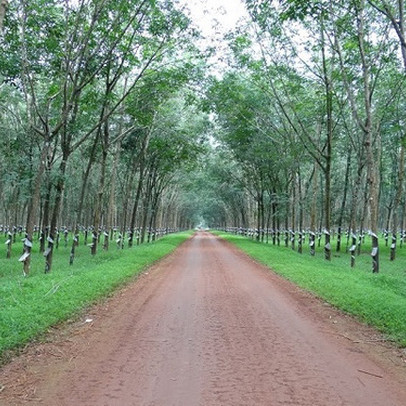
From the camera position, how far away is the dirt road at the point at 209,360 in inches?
169

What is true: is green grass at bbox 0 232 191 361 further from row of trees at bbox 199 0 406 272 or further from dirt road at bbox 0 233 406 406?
row of trees at bbox 199 0 406 272

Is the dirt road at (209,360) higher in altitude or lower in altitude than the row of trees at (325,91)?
lower

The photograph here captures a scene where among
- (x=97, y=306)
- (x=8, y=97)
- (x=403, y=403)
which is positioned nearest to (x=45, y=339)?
(x=97, y=306)

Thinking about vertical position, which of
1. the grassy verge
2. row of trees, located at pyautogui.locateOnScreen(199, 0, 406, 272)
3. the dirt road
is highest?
row of trees, located at pyautogui.locateOnScreen(199, 0, 406, 272)

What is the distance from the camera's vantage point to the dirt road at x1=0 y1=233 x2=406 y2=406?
14.1 ft

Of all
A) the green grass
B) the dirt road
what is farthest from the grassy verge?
the green grass

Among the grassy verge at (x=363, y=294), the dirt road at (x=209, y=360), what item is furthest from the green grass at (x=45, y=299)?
the grassy verge at (x=363, y=294)

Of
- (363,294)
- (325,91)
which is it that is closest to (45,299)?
(363,294)

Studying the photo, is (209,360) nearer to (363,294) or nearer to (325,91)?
(363,294)

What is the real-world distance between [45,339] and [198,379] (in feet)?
9.17

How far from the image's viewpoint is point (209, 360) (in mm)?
5367

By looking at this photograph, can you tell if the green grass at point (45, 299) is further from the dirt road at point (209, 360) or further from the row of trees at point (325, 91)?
the row of trees at point (325, 91)

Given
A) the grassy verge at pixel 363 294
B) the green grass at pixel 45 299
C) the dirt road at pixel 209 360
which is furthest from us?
the grassy verge at pixel 363 294

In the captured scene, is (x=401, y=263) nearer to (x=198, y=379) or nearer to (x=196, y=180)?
(x=198, y=379)
